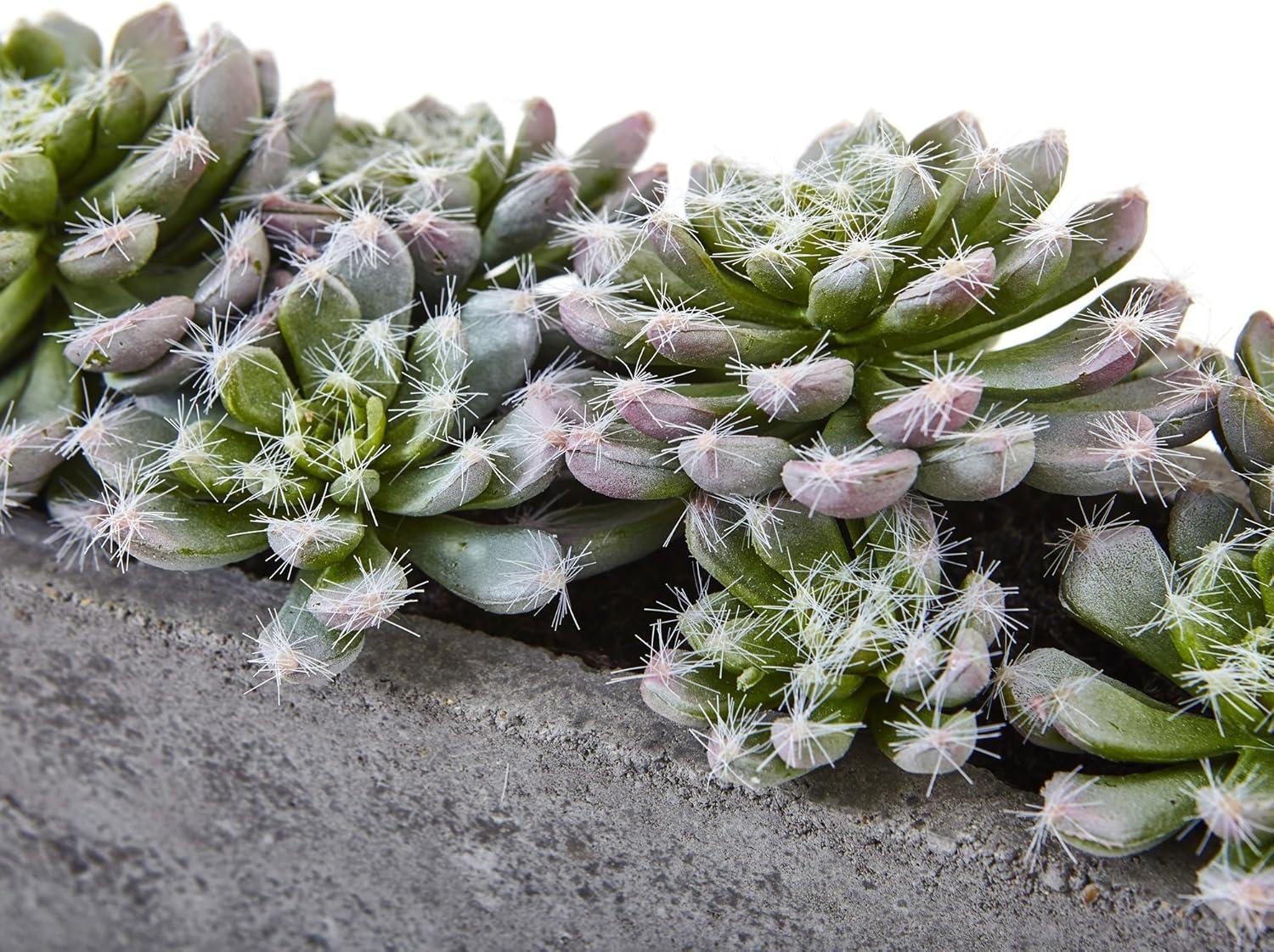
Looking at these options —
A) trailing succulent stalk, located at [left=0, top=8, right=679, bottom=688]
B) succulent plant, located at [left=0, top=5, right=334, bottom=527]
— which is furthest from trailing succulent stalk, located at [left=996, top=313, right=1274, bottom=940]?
succulent plant, located at [left=0, top=5, right=334, bottom=527]

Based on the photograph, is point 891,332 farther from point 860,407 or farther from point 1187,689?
point 1187,689

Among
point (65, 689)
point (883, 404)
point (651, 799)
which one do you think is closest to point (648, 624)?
point (651, 799)

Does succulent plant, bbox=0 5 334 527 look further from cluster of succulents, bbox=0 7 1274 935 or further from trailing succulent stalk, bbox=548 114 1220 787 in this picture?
trailing succulent stalk, bbox=548 114 1220 787

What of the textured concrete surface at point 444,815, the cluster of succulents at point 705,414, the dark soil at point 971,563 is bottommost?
the textured concrete surface at point 444,815

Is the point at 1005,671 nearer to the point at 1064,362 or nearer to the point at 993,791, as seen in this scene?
the point at 993,791

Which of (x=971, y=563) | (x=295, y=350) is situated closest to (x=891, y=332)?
(x=971, y=563)

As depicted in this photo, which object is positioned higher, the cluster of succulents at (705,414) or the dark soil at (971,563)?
the cluster of succulents at (705,414)

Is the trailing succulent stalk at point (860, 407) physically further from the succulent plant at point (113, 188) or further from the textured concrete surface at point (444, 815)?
the succulent plant at point (113, 188)

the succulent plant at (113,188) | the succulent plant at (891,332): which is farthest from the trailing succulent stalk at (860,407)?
the succulent plant at (113,188)
